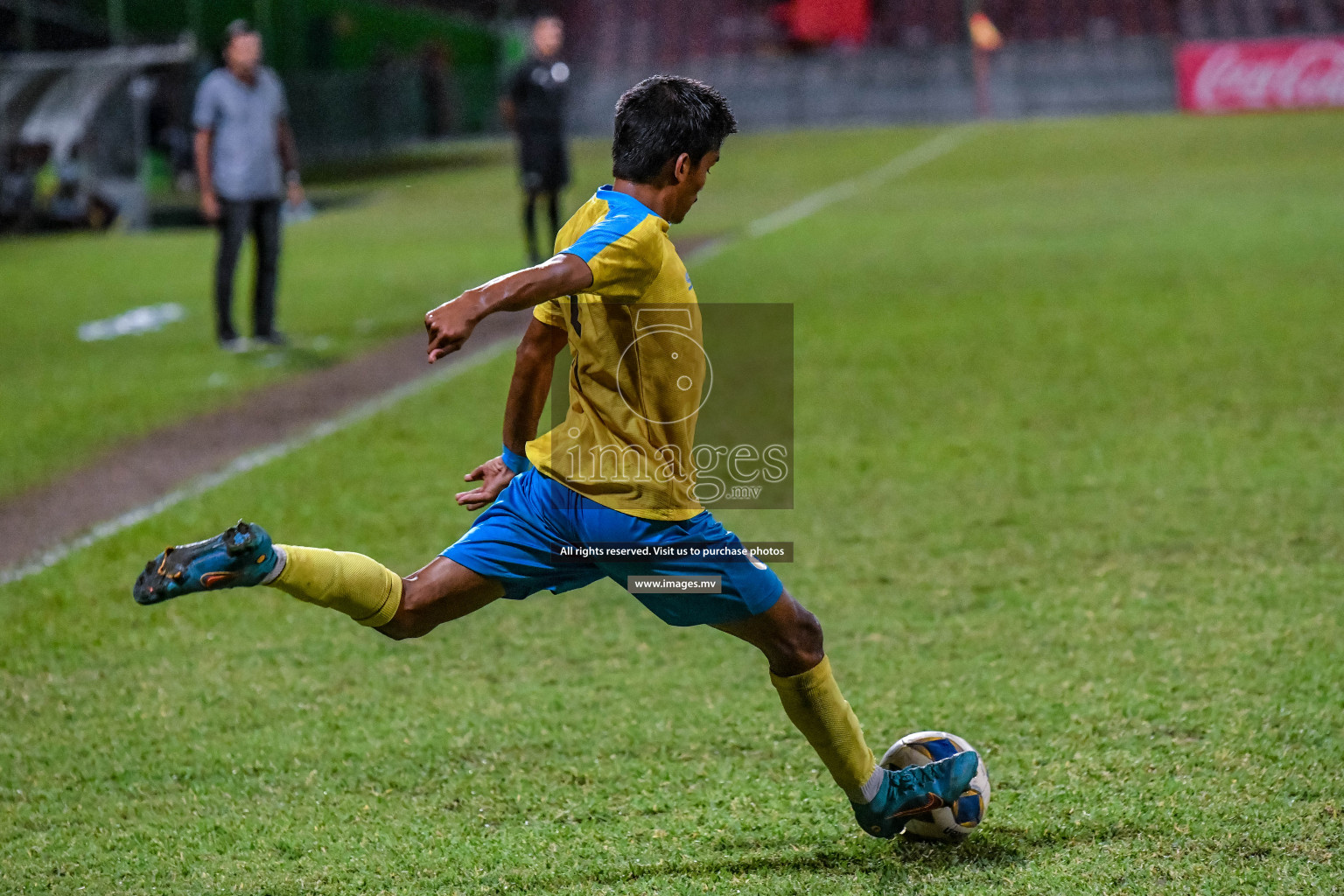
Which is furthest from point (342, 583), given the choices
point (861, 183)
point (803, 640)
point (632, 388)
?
point (861, 183)

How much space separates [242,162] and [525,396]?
776cm

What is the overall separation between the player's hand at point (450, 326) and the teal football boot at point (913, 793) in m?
1.50

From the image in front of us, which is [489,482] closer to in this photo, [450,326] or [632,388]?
[632,388]

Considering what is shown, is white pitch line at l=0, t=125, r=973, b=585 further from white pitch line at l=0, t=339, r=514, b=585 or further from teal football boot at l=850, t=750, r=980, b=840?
teal football boot at l=850, t=750, r=980, b=840

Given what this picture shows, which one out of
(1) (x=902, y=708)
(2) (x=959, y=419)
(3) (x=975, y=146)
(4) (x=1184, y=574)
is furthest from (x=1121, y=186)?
(1) (x=902, y=708)

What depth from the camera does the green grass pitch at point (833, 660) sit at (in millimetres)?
3412

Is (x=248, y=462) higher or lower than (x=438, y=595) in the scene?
lower

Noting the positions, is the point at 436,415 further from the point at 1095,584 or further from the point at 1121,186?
the point at 1121,186

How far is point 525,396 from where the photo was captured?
3.37 m

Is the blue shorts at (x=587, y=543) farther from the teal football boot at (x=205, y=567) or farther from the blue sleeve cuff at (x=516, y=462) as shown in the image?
the teal football boot at (x=205, y=567)

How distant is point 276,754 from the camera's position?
4066 millimetres

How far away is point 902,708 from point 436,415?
4895 millimetres

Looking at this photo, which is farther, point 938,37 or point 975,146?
point 938,37

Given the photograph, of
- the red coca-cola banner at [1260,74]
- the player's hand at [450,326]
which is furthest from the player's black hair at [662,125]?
the red coca-cola banner at [1260,74]
